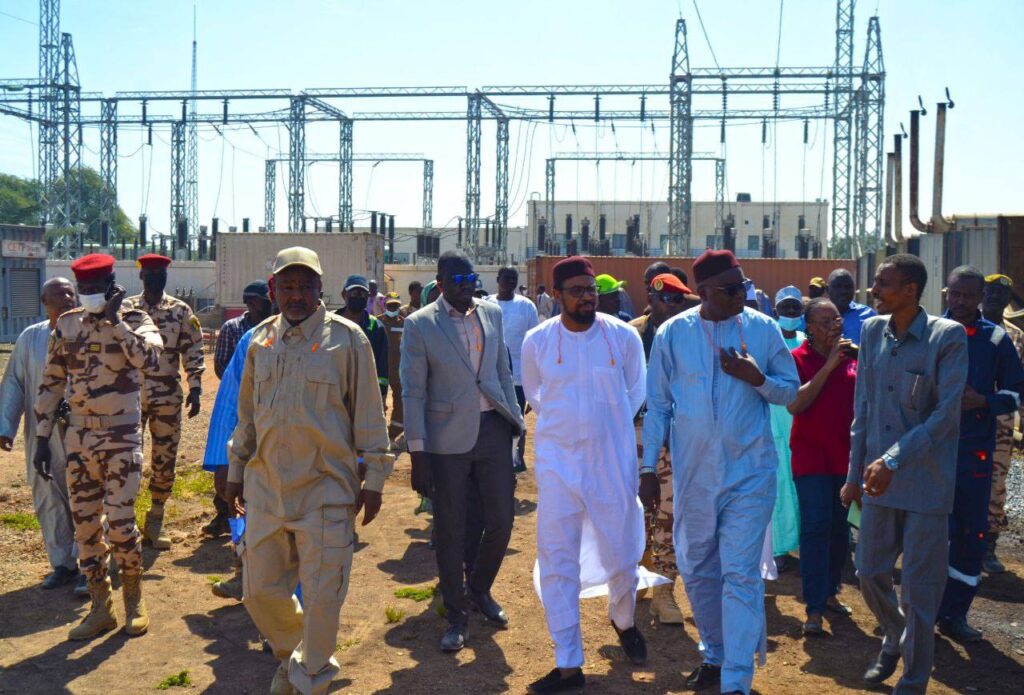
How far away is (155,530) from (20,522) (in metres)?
1.44

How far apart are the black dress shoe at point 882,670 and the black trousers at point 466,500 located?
79.3 inches

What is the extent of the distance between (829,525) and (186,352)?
4850 millimetres

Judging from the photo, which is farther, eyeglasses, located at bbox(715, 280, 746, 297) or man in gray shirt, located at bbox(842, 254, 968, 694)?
eyeglasses, located at bbox(715, 280, 746, 297)

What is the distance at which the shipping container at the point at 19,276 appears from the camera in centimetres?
2830

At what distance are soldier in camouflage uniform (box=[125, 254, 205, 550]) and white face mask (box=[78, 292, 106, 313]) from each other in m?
1.92

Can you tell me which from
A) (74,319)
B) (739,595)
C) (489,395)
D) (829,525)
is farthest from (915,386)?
(74,319)

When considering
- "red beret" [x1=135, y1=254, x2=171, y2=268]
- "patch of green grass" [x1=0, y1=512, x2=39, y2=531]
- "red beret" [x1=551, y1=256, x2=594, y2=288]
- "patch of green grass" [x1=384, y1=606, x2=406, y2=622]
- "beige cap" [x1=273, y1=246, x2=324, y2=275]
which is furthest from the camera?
"patch of green grass" [x1=0, y1=512, x2=39, y2=531]

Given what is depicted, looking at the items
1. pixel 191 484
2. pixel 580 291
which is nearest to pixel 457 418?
pixel 580 291

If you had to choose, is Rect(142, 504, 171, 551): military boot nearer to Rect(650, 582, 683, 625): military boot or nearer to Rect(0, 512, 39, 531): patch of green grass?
Rect(0, 512, 39, 531): patch of green grass

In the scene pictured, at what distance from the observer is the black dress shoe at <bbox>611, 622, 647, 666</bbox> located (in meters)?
5.46

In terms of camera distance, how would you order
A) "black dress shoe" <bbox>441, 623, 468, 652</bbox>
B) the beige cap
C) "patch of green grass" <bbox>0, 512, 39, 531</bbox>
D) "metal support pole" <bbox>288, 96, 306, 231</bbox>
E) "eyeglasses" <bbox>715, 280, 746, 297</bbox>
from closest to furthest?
the beige cap, "eyeglasses" <bbox>715, 280, 746, 297</bbox>, "black dress shoe" <bbox>441, 623, 468, 652</bbox>, "patch of green grass" <bbox>0, 512, 39, 531</bbox>, "metal support pole" <bbox>288, 96, 306, 231</bbox>

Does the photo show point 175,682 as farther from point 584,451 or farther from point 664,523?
point 664,523

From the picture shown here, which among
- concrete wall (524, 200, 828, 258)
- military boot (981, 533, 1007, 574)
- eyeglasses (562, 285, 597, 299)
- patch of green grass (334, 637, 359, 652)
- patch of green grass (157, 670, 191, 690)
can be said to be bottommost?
patch of green grass (334, 637, 359, 652)

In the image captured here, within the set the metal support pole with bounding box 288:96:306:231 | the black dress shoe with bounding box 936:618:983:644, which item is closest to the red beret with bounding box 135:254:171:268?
the black dress shoe with bounding box 936:618:983:644
